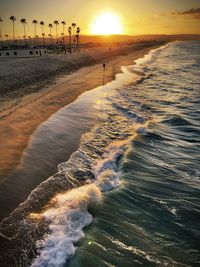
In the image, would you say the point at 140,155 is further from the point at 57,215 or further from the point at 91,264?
the point at 91,264

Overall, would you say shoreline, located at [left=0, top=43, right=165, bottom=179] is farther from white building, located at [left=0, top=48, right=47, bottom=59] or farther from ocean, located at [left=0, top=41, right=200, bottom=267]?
white building, located at [left=0, top=48, right=47, bottom=59]

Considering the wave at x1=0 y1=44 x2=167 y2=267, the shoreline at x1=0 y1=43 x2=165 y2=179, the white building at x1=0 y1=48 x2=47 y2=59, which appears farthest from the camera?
the white building at x1=0 y1=48 x2=47 y2=59

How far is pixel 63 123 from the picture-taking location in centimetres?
1631

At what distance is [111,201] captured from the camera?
895 centimetres

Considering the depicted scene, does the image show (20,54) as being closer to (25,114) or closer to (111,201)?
(25,114)

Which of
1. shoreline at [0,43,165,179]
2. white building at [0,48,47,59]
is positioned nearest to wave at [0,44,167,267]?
shoreline at [0,43,165,179]

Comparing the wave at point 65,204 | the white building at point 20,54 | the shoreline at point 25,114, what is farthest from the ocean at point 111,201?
the white building at point 20,54

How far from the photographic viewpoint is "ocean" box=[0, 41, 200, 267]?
266 inches

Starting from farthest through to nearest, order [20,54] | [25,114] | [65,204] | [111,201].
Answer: [20,54]
[25,114]
[111,201]
[65,204]

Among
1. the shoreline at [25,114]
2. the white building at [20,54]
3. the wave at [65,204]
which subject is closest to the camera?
the wave at [65,204]

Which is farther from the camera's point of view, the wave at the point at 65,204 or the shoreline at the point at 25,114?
the shoreline at the point at 25,114

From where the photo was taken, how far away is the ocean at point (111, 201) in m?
6.77

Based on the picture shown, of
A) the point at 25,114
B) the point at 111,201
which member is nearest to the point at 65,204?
the point at 111,201

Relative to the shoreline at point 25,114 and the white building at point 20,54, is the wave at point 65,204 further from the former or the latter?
the white building at point 20,54
